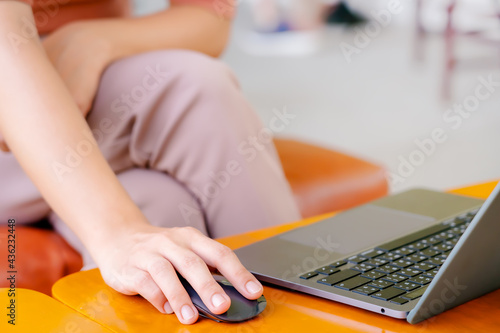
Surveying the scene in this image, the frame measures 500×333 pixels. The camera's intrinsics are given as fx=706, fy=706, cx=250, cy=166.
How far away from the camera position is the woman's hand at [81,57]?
976mm

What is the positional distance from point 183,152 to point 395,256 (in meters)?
0.40

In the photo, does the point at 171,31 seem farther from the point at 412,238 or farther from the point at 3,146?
the point at 412,238

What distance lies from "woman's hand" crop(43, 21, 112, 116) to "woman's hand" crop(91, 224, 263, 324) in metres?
0.39

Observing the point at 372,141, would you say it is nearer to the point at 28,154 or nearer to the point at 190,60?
the point at 190,60

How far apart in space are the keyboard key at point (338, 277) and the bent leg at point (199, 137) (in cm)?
34

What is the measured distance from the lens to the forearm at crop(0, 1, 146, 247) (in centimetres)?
70

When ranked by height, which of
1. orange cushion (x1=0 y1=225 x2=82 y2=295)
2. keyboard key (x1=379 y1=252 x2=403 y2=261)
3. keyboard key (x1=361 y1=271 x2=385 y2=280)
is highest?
keyboard key (x1=361 y1=271 x2=385 y2=280)

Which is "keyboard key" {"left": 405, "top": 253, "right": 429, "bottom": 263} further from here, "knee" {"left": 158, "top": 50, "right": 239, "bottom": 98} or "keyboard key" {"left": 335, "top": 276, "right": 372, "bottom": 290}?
"knee" {"left": 158, "top": 50, "right": 239, "bottom": 98}

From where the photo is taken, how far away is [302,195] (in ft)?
3.88

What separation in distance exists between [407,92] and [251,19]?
98.2 inches

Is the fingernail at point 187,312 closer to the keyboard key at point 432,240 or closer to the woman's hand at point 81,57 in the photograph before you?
the keyboard key at point 432,240

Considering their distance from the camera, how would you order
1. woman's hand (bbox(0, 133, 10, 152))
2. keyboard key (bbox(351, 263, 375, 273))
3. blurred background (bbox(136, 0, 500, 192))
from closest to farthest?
keyboard key (bbox(351, 263, 375, 273)) → woman's hand (bbox(0, 133, 10, 152)) → blurred background (bbox(136, 0, 500, 192))

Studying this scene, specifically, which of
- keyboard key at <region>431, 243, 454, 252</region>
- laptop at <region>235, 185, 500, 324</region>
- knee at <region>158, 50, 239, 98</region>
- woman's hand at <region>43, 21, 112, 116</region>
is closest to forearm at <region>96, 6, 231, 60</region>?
woman's hand at <region>43, 21, 112, 116</region>

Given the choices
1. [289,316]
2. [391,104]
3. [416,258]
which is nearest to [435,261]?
[416,258]
